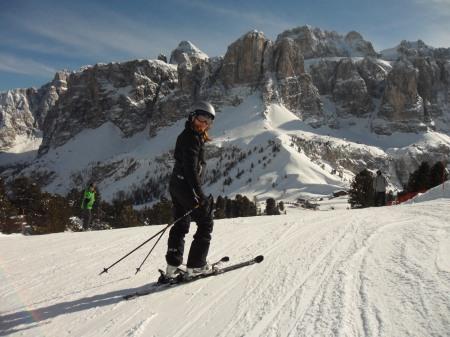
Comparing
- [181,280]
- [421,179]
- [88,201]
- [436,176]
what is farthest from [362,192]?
[181,280]

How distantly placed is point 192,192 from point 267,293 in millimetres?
1736

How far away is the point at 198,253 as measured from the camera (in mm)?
6676

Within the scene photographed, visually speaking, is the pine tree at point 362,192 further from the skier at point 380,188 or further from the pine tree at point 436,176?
the skier at point 380,188

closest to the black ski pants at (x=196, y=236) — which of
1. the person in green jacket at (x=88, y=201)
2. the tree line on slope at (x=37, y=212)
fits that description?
the person in green jacket at (x=88, y=201)

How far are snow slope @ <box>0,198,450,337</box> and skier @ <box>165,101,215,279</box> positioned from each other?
1.35 feet

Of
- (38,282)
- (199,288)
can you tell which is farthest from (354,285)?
(38,282)

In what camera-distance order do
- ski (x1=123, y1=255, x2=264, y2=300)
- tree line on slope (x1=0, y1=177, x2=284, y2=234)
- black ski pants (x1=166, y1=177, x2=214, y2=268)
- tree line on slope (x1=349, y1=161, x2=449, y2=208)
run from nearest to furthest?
ski (x1=123, y1=255, x2=264, y2=300)
black ski pants (x1=166, y1=177, x2=214, y2=268)
tree line on slope (x1=0, y1=177, x2=284, y2=234)
tree line on slope (x1=349, y1=161, x2=449, y2=208)

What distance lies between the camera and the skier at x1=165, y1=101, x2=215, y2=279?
641cm

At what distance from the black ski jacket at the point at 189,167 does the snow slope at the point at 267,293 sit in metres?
1.23

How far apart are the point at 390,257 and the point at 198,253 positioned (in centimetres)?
277

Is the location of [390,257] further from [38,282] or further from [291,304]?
[38,282]

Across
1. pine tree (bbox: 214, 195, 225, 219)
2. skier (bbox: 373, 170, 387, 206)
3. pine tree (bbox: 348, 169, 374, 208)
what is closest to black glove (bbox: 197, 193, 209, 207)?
skier (bbox: 373, 170, 387, 206)

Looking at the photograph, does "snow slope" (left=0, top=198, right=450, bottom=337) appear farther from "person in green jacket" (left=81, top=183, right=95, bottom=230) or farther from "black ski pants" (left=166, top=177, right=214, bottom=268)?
"person in green jacket" (left=81, top=183, right=95, bottom=230)

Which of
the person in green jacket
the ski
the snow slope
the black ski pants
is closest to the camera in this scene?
the snow slope
